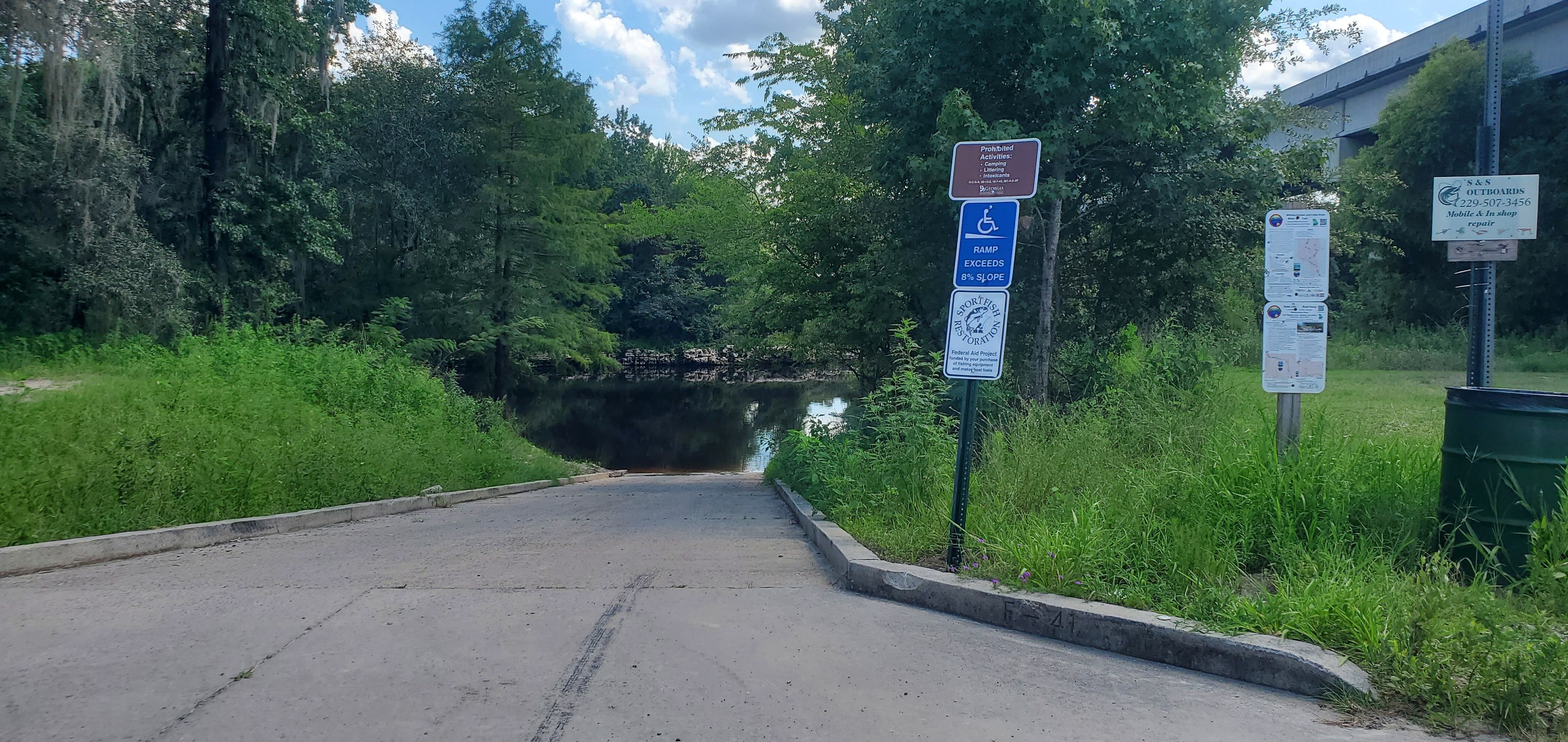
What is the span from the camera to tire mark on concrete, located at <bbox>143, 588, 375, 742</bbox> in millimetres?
3646

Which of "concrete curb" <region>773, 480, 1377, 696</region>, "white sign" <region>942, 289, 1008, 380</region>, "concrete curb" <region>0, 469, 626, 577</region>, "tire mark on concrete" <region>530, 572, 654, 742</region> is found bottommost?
"concrete curb" <region>0, 469, 626, 577</region>

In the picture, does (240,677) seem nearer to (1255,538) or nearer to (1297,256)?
(1255,538)

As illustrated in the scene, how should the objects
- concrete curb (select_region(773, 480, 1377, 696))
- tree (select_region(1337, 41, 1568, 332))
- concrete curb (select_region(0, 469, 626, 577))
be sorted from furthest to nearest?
1. tree (select_region(1337, 41, 1568, 332))
2. concrete curb (select_region(0, 469, 626, 577))
3. concrete curb (select_region(773, 480, 1377, 696))

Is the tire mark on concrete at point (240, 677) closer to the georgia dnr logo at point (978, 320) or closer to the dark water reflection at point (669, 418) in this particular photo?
the georgia dnr logo at point (978, 320)

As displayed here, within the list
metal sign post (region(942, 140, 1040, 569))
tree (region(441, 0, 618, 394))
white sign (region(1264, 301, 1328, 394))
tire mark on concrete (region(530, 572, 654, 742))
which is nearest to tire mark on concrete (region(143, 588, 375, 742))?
tire mark on concrete (region(530, 572, 654, 742))

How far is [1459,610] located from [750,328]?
699 inches

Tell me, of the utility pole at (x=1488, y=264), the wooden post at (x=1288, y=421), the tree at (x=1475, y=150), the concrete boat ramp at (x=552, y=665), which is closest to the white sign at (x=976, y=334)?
the concrete boat ramp at (x=552, y=665)

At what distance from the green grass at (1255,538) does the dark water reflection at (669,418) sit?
11280mm

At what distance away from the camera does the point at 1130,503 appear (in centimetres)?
597

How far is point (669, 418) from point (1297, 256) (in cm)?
3759

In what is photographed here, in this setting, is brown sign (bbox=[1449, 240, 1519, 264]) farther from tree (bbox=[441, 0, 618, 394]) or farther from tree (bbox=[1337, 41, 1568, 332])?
tree (bbox=[441, 0, 618, 394])

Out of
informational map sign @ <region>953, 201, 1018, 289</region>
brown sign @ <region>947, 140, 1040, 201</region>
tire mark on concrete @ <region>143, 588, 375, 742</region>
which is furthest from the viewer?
informational map sign @ <region>953, 201, 1018, 289</region>

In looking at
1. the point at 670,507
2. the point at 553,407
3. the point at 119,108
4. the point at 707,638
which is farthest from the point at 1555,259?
the point at 553,407

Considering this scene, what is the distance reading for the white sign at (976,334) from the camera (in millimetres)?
5738
